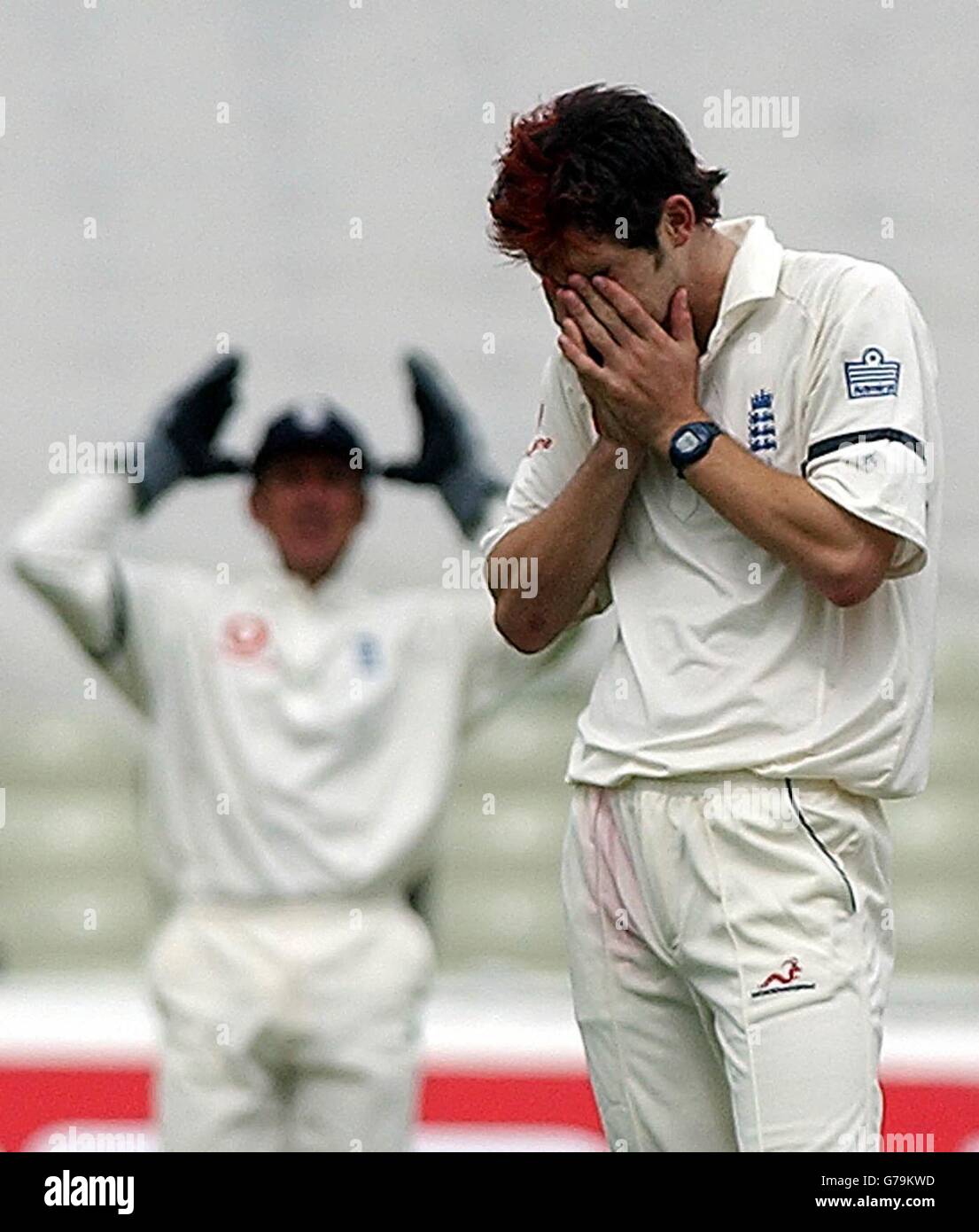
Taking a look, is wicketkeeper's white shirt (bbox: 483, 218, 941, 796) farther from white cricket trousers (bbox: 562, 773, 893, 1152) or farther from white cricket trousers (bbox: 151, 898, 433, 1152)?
white cricket trousers (bbox: 151, 898, 433, 1152)

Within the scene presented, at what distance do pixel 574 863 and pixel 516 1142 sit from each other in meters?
1.48

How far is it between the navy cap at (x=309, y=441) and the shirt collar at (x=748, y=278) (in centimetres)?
Result: 148

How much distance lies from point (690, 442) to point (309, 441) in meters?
1.59

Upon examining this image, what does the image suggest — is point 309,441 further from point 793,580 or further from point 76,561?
point 793,580

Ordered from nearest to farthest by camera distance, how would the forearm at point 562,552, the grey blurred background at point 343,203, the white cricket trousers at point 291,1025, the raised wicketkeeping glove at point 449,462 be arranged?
the forearm at point 562,552 < the white cricket trousers at point 291,1025 < the raised wicketkeeping glove at point 449,462 < the grey blurred background at point 343,203

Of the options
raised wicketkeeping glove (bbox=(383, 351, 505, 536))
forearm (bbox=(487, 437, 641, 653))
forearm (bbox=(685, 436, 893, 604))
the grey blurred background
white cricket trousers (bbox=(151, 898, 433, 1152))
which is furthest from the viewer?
the grey blurred background

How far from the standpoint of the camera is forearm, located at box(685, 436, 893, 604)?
167cm

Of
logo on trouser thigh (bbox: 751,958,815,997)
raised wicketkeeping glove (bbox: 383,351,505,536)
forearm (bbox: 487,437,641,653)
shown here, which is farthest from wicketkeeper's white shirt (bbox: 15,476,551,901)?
logo on trouser thigh (bbox: 751,958,815,997)

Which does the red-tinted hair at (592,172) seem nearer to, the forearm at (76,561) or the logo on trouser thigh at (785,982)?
the logo on trouser thigh at (785,982)

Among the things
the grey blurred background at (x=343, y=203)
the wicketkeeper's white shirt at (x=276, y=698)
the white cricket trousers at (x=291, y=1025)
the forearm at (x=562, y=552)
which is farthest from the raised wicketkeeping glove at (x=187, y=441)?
the grey blurred background at (x=343, y=203)

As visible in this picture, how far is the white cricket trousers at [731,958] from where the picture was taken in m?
1.70

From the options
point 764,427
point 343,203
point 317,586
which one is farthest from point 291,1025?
point 343,203

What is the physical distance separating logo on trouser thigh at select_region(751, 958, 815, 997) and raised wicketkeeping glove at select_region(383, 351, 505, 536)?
4.92 ft

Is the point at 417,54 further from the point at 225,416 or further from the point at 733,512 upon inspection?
the point at 733,512
